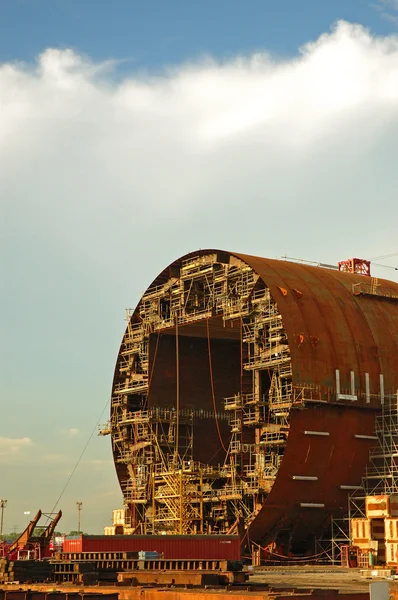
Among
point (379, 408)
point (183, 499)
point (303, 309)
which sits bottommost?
point (183, 499)

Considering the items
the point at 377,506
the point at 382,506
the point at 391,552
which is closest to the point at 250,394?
the point at 377,506

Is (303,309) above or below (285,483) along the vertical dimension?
above

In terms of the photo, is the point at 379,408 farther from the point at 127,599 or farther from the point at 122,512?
the point at 127,599

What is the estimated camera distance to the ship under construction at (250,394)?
58719mm

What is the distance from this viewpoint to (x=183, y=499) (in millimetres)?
65000

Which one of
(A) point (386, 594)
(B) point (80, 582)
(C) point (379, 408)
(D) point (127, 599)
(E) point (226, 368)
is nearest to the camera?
(A) point (386, 594)

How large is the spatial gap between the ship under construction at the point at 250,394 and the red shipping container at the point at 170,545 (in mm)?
5805

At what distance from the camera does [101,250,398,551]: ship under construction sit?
5872cm

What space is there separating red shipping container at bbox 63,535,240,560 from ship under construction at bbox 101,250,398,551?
5805 millimetres

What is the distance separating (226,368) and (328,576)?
27.7 metres

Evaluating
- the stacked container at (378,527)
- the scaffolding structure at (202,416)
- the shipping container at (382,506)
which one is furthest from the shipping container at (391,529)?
the scaffolding structure at (202,416)

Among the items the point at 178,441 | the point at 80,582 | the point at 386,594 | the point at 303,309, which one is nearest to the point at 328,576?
the point at 80,582

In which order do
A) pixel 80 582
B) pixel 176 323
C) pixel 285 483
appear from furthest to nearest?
pixel 176 323 → pixel 285 483 → pixel 80 582

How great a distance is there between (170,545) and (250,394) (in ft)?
42.2
